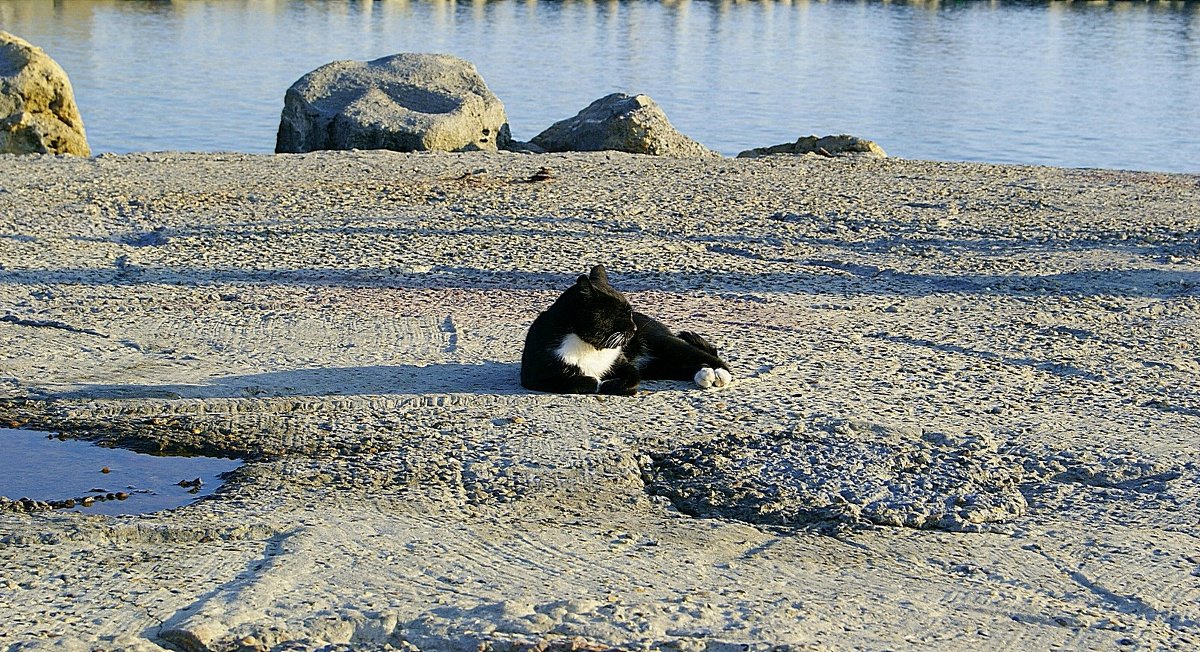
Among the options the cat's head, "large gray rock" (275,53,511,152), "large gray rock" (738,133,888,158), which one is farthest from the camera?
"large gray rock" (738,133,888,158)

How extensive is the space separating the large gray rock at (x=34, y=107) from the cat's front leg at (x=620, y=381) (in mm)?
10787

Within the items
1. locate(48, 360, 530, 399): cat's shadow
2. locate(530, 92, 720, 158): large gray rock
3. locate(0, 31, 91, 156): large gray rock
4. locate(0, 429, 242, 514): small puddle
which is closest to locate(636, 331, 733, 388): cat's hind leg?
locate(48, 360, 530, 399): cat's shadow

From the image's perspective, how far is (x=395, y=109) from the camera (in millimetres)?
15195

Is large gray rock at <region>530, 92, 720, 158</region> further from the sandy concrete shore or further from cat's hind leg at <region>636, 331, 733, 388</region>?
cat's hind leg at <region>636, 331, 733, 388</region>

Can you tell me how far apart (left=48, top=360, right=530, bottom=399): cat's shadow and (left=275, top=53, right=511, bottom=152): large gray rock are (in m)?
8.41

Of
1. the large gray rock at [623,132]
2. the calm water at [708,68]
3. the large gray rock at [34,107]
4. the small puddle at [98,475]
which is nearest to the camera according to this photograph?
the small puddle at [98,475]

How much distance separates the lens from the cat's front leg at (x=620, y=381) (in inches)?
236

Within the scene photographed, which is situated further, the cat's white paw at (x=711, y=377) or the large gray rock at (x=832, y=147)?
the large gray rock at (x=832, y=147)

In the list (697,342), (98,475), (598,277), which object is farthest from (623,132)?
(98,475)

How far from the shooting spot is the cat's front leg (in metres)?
6.00

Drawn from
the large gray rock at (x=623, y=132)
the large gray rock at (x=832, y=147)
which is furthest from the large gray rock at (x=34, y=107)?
the large gray rock at (x=832, y=147)

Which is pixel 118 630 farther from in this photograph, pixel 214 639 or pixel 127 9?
pixel 127 9

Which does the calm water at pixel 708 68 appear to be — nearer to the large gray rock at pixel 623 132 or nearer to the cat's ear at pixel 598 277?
the large gray rock at pixel 623 132

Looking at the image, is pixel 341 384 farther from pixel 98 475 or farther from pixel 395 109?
pixel 395 109
